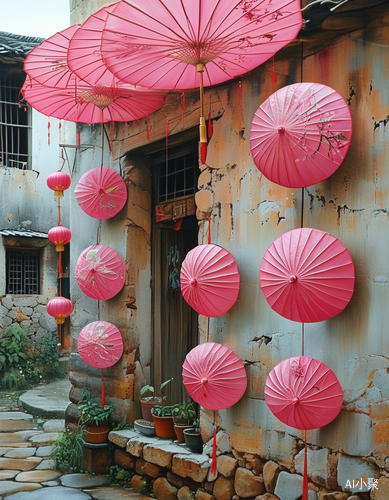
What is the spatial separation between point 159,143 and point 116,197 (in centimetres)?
78

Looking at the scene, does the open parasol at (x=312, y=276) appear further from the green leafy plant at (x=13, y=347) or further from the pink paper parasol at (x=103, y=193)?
the green leafy plant at (x=13, y=347)

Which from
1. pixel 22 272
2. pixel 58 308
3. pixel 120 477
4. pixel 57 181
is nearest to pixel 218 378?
pixel 120 477

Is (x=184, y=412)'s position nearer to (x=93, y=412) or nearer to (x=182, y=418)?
(x=182, y=418)

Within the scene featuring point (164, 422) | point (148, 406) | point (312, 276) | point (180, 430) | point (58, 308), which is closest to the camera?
point (312, 276)

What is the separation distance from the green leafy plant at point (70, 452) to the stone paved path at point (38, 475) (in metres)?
0.11

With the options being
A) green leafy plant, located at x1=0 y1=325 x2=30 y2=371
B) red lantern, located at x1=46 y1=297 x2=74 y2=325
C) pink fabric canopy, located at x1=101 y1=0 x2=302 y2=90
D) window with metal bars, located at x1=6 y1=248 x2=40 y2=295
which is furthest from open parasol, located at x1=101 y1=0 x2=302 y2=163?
window with metal bars, located at x1=6 y1=248 x2=40 y2=295

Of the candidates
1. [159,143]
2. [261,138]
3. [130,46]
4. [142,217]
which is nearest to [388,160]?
[261,138]

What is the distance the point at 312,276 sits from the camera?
3754 mm

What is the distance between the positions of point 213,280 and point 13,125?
9.52 meters

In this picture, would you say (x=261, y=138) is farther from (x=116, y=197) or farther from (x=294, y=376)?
(x=116, y=197)

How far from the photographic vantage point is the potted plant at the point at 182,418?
18.3 ft

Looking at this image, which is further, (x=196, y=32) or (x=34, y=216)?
(x=34, y=216)

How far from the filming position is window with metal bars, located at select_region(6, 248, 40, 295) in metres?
12.7

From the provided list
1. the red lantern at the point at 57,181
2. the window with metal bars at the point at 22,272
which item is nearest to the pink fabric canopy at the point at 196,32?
the red lantern at the point at 57,181
